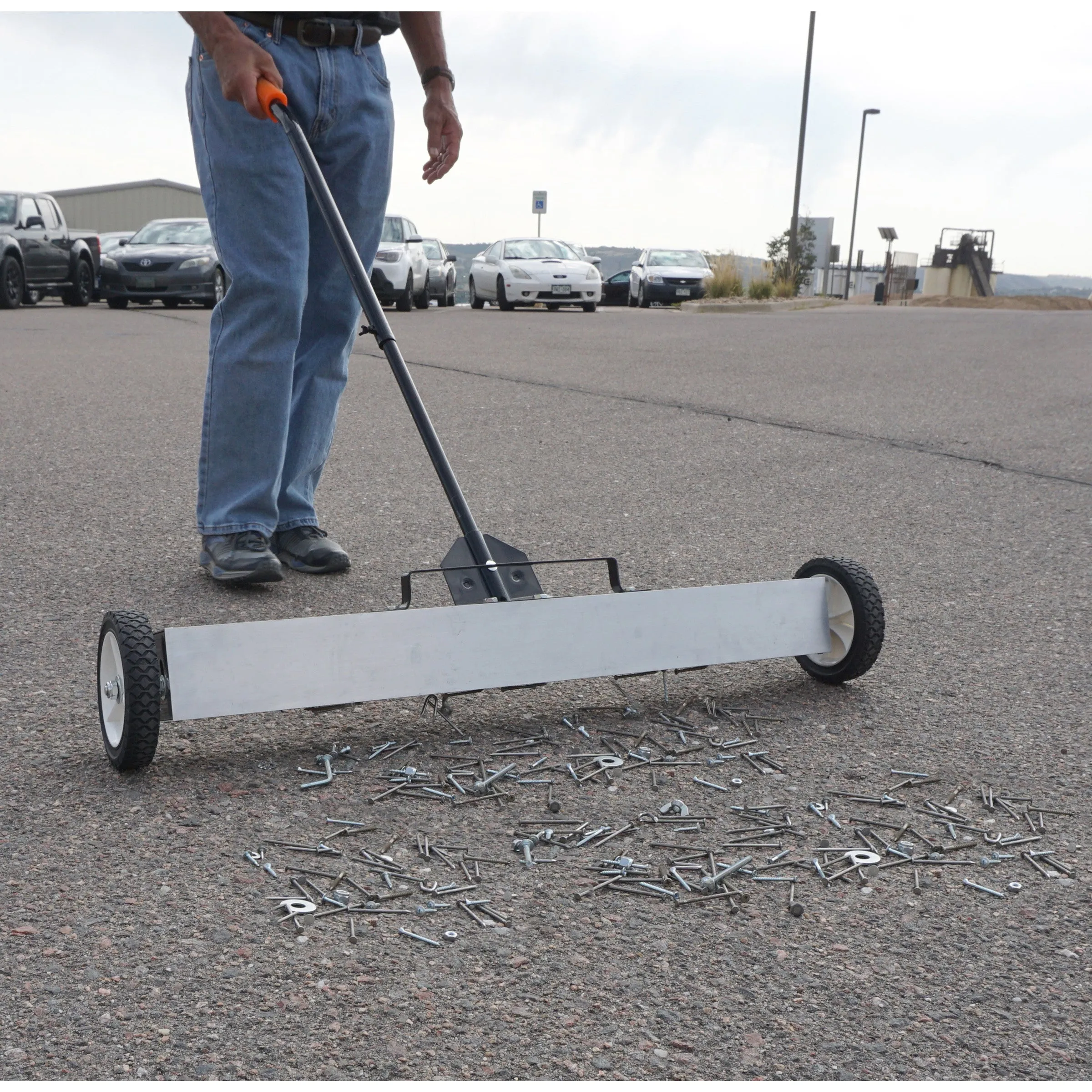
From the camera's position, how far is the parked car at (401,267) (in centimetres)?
1967

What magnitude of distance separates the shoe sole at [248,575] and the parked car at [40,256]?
1686 centimetres

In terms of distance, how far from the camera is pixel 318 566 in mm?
3584

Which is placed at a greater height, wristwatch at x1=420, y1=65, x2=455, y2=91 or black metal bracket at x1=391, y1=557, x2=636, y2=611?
wristwatch at x1=420, y1=65, x2=455, y2=91

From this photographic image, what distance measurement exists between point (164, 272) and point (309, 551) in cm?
1735

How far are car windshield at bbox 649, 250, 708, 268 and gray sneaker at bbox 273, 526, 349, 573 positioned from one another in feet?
82.4

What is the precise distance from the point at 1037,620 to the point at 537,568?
141 centimetres

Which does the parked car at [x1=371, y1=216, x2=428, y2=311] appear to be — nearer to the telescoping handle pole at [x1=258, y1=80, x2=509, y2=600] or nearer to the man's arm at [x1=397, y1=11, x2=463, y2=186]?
the man's arm at [x1=397, y1=11, x2=463, y2=186]

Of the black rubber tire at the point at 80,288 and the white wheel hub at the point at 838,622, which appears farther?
the black rubber tire at the point at 80,288

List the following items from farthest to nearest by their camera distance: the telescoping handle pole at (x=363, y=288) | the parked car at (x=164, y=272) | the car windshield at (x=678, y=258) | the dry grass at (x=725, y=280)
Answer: the car windshield at (x=678, y=258)
the dry grass at (x=725, y=280)
the parked car at (x=164, y=272)
the telescoping handle pole at (x=363, y=288)

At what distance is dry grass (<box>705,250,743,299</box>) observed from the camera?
25734 mm

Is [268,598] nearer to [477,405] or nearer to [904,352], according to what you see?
[477,405]

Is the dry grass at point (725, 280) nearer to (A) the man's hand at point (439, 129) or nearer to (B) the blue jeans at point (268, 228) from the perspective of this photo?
(A) the man's hand at point (439, 129)

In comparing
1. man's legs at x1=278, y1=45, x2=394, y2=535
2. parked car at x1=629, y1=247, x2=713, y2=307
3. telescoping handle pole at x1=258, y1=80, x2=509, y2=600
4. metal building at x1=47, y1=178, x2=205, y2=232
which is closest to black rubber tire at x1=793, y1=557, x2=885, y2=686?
telescoping handle pole at x1=258, y1=80, x2=509, y2=600

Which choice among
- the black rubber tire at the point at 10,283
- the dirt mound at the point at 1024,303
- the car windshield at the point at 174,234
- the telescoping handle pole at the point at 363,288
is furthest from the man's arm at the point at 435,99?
the dirt mound at the point at 1024,303
